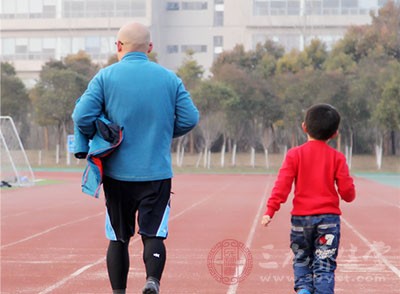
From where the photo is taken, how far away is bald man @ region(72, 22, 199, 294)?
643 cm

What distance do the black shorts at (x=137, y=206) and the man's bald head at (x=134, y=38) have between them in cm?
93

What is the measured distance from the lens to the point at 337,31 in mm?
78250

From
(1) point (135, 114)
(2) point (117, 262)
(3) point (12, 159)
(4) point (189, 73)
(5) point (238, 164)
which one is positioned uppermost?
(1) point (135, 114)

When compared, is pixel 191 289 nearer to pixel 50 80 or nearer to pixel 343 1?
pixel 50 80

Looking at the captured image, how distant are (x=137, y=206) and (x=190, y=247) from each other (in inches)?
232

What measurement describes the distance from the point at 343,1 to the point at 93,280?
71.6 m

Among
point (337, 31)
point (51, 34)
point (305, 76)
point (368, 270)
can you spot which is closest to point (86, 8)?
point (51, 34)

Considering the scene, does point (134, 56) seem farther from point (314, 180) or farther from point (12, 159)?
point (12, 159)

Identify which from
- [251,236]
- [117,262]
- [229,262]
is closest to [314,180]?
[117,262]

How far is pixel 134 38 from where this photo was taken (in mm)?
6582

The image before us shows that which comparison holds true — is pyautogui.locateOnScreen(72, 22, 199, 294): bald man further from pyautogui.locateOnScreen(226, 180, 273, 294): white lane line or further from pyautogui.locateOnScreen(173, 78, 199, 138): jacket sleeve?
pyautogui.locateOnScreen(226, 180, 273, 294): white lane line

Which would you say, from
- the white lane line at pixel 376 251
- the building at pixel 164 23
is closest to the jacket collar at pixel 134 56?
the white lane line at pixel 376 251

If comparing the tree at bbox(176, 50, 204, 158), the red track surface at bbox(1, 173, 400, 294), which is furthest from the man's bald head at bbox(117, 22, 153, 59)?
the tree at bbox(176, 50, 204, 158)

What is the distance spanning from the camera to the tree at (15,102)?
196ft
